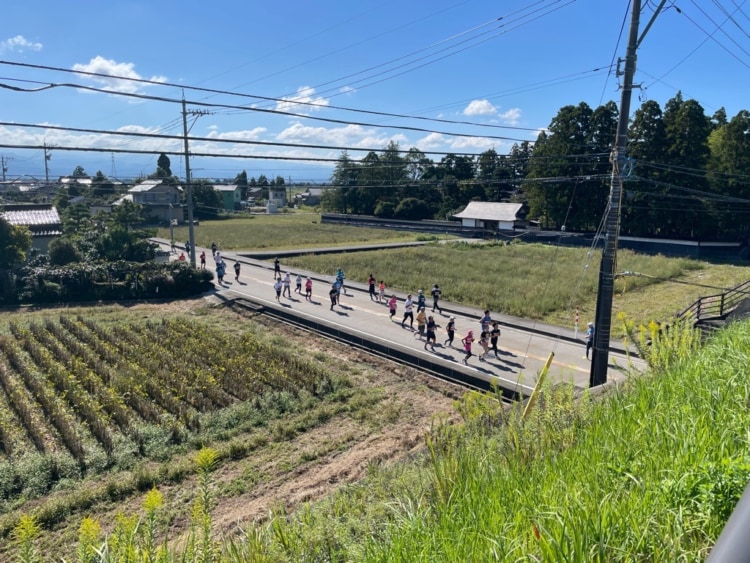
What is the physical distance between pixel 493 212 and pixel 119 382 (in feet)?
141

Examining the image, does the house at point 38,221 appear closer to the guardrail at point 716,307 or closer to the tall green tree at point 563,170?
the guardrail at point 716,307

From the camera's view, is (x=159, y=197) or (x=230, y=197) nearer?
(x=159, y=197)

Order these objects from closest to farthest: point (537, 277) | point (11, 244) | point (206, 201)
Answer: point (11, 244), point (537, 277), point (206, 201)

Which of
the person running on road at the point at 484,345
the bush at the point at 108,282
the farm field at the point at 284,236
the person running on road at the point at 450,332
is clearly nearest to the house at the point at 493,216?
the farm field at the point at 284,236

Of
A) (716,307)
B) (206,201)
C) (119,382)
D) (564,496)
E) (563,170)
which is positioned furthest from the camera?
(206,201)

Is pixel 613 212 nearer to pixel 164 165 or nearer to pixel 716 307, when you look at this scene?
pixel 716 307

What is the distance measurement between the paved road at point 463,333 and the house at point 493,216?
89.9ft

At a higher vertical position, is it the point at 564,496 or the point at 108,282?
the point at 564,496

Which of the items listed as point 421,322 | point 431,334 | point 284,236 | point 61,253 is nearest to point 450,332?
point 431,334

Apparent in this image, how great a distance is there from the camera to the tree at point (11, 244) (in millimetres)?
24828

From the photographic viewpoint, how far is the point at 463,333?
17641 millimetres

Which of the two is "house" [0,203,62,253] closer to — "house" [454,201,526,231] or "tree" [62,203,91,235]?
"tree" [62,203,91,235]

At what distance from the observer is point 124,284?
23.8 meters

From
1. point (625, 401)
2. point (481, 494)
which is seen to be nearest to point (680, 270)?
point (625, 401)
